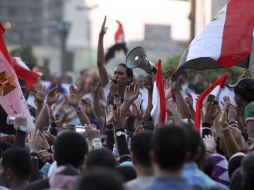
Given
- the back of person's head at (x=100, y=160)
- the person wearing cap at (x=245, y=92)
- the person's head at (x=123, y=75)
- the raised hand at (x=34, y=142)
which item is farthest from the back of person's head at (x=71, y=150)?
the person's head at (x=123, y=75)

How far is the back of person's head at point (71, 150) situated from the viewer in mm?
7352

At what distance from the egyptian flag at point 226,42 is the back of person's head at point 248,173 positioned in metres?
3.92

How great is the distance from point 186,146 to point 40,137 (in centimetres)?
299

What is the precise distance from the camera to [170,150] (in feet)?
20.8

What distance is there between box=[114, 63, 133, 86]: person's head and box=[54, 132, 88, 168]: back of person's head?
13.1 feet

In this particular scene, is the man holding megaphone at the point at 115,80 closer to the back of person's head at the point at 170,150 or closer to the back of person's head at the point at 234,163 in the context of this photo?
the back of person's head at the point at 234,163

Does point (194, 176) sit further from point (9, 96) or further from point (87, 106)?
point (87, 106)

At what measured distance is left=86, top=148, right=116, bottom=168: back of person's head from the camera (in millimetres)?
7155

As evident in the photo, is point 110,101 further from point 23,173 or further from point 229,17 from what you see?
point 23,173

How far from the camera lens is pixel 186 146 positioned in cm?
643

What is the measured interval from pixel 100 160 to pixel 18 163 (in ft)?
2.25

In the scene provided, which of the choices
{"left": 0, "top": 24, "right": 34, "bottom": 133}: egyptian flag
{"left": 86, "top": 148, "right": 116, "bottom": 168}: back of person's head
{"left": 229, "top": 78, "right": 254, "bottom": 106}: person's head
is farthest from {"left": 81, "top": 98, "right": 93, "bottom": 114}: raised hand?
{"left": 86, "top": 148, "right": 116, "bottom": 168}: back of person's head

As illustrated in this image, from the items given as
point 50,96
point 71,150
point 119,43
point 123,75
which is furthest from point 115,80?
point 119,43

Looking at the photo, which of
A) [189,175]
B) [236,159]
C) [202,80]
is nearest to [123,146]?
[236,159]
